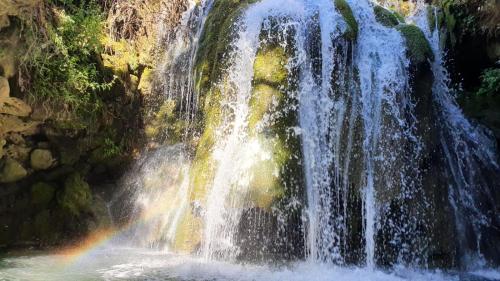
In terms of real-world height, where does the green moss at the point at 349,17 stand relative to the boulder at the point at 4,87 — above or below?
above

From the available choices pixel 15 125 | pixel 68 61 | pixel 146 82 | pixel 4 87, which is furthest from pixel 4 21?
pixel 146 82

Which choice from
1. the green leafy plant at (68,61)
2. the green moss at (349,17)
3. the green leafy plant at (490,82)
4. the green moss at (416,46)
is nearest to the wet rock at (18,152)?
the green leafy plant at (68,61)

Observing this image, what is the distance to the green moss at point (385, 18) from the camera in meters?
7.43

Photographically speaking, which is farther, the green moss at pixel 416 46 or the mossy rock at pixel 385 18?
the mossy rock at pixel 385 18

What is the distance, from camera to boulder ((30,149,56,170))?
254 inches

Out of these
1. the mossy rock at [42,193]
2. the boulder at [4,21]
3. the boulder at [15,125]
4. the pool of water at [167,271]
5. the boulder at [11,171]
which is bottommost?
the pool of water at [167,271]

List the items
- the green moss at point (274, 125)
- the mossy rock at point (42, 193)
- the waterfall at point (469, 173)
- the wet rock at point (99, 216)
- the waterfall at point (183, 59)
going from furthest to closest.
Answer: the waterfall at point (183, 59)
the wet rock at point (99, 216)
the mossy rock at point (42, 193)
the waterfall at point (469, 173)
the green moss at point (274, 125)

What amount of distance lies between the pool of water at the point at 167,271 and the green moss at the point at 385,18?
3.96 meters

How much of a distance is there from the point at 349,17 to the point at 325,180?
2.66 metres

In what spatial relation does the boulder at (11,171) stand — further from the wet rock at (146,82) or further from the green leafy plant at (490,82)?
the green leafy plant at (490,82)

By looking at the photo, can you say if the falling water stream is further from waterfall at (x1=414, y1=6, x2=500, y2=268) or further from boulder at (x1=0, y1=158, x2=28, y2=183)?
boulder at (x1=0, y1=158, x2=28, y2=183)

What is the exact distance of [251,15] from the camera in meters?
7.02

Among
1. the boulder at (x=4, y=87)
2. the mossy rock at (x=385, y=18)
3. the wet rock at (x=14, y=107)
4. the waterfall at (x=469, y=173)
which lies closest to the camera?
the boulder at (x=4, y=87)

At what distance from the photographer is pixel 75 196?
6.86 meters
